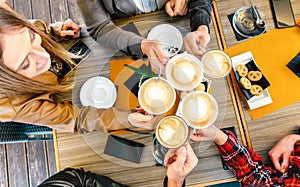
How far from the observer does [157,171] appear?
1.22m

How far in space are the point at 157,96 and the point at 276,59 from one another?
0.52m

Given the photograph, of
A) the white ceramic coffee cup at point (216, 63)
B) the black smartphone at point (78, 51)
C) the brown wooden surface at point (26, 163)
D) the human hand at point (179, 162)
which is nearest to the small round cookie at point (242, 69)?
the white ceramic coffee cup at point (216, 63)

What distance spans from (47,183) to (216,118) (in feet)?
1.85

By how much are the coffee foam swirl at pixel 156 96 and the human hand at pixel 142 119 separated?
1.3 inches

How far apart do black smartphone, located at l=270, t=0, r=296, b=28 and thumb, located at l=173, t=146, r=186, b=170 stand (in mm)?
604

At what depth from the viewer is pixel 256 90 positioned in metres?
1.22

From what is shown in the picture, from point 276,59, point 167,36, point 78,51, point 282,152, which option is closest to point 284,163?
point 282,152

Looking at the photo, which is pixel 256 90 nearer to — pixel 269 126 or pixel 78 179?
pixel 269 126

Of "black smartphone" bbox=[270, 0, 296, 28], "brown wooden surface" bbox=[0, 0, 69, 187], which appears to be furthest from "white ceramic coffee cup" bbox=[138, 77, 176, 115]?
"brown wooden surface" bbox=[0, 0, 69, 187]

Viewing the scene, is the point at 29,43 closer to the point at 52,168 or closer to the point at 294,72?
the point at 294,72

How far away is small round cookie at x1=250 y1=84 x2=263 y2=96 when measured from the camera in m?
1.22

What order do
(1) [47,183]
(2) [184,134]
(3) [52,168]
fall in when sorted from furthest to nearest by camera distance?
(3) [52,168] → (1) [47,183] → (2) [184,134]

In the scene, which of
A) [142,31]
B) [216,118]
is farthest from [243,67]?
[142,31]

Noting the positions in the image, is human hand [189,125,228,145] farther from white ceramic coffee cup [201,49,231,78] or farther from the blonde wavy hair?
the blonde wavy hair
